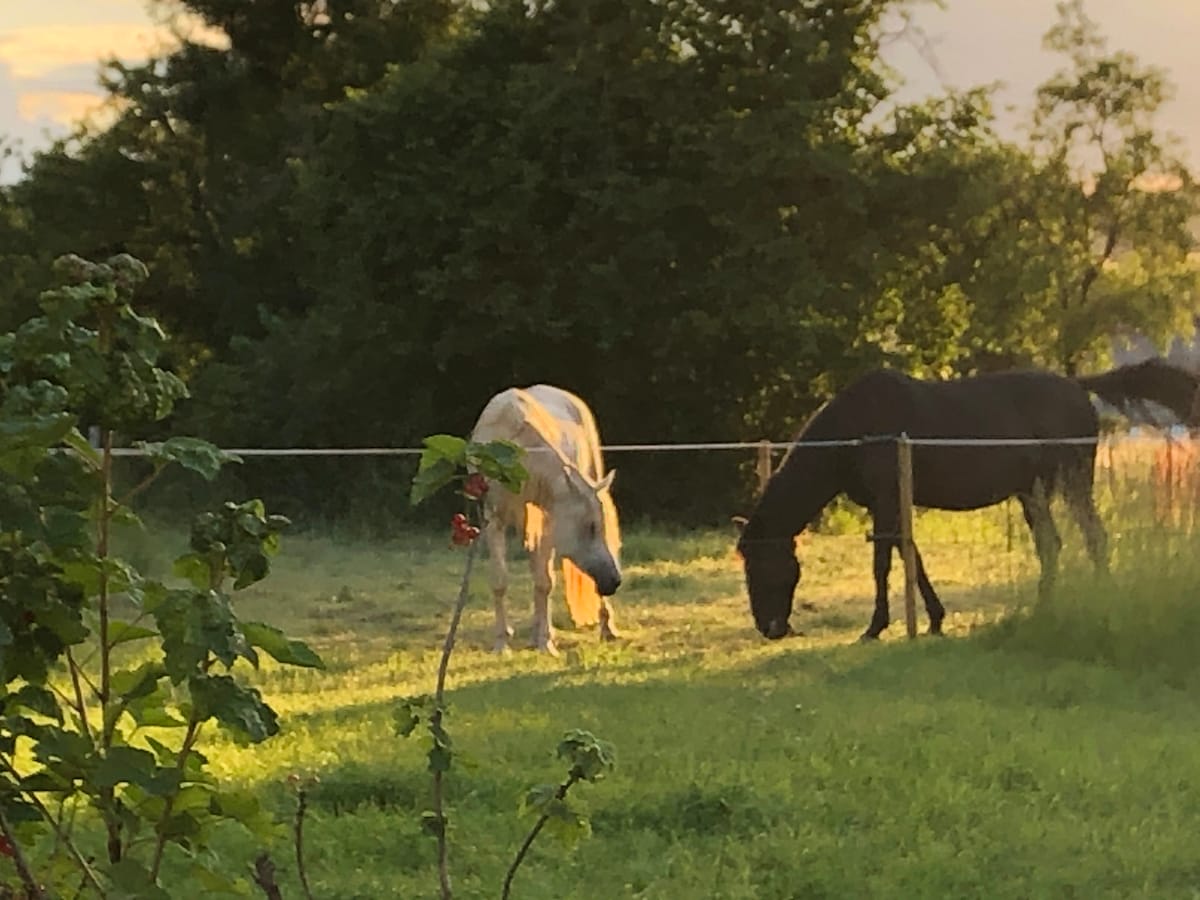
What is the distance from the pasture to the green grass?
12 mm

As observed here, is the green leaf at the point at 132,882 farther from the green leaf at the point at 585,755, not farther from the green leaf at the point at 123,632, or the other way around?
the green leaf at the point at 585,755

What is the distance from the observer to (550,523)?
319 inches

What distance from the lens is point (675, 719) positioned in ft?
17.9

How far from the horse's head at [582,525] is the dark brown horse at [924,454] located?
0.96 meters

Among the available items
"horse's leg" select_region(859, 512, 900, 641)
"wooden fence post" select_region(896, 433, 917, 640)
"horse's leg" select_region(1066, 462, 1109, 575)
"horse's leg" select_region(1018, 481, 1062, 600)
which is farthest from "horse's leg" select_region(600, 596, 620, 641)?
"horse's leg" select_region(1066, 462, 1109, 575)

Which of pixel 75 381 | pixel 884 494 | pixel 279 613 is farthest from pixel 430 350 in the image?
pixel 75 381

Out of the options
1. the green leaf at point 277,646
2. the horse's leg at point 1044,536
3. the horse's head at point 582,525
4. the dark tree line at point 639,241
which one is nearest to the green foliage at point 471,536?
the green leaf at point 277,646

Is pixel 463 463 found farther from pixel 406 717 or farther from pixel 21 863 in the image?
pixel 21 863

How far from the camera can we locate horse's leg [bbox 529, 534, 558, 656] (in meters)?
7.93

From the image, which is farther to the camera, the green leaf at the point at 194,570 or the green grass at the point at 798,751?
the green grass at the point at 798,751

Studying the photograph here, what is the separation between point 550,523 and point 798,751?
3359mm

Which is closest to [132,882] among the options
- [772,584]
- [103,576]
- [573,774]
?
[103,576]

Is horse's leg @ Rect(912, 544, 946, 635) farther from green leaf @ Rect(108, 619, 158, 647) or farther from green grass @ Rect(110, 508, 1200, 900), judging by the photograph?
green leaf @ Rect(108, 619, 158, 647)

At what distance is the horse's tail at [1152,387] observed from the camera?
30.0 ft
